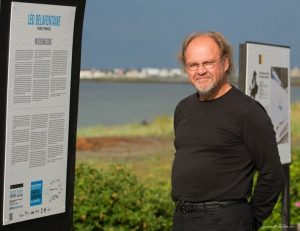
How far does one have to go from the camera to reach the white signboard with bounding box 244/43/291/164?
621cm

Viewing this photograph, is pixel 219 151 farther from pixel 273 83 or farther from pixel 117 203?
pixel 117 203

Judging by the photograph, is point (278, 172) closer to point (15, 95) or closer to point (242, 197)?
point (242, 197)

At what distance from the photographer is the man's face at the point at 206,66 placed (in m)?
4.21

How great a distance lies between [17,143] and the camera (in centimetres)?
392

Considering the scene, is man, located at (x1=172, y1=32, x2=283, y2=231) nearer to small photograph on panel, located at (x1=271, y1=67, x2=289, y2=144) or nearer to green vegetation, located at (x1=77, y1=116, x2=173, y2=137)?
small photograph on panel, located at (x1=271, y1=67, x2=289, y2=144)

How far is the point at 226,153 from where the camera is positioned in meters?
4.20

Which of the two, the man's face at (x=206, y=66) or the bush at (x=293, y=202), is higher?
the man's face at (x=206, y=66)

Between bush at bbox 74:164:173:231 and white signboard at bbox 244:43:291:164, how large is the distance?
123 centimetres

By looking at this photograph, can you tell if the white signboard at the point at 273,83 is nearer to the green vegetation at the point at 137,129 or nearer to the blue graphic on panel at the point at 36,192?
the blue graphic on panel at the point at 36,192

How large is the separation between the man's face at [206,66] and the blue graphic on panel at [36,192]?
92 cm

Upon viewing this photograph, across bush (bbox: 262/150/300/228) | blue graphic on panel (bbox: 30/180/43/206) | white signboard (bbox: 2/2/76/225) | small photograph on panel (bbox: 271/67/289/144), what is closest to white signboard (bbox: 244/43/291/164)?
small photograph on panel (bbox: 271/67/289/144)

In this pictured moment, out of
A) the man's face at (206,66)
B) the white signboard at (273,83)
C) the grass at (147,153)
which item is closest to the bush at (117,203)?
the white signboard at (273,83)

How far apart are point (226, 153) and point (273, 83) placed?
2565 millimetres

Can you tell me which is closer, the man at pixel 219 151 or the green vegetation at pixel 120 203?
the man at pixel 219 151
